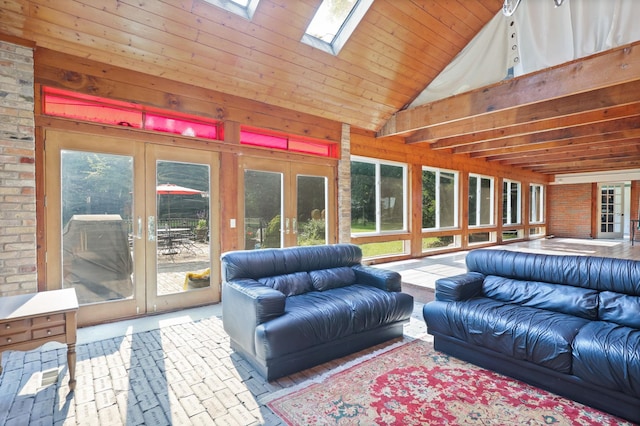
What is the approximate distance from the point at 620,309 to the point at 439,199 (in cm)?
600

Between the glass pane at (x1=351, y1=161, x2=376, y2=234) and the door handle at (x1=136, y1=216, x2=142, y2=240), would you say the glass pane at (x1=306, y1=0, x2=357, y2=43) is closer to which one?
the glass pane at (x1=351, y1=161, x2=376, y2=234)

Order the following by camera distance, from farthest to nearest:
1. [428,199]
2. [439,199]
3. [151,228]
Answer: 1. [439,199]
2. [428,199]
3. [151,228]

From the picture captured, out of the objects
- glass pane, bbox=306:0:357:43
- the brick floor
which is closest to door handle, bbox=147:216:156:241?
the brick floor

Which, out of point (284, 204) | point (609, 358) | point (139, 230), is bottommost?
point (609, 358)

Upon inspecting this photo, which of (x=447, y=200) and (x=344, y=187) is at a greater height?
(x=344, y=187)

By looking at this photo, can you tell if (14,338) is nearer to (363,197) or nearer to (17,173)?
(17,173)

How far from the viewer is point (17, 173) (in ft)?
10.00

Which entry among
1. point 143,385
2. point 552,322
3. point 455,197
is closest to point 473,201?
point 455,197

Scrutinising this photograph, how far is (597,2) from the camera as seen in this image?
3.79m

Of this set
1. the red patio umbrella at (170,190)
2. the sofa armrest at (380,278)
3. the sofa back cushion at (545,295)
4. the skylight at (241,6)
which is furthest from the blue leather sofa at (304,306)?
the skylight at (241,6)

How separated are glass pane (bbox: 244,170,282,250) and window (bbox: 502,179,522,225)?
832 centimetres

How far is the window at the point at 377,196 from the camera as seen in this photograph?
6504 millimetres

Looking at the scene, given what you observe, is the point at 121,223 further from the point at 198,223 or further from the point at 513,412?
the point at 513,412

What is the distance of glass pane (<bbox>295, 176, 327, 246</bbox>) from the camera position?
5.42m
